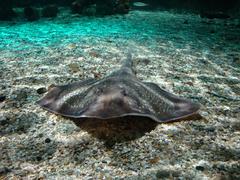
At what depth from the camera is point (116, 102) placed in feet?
9.34

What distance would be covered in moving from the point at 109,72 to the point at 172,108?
6.64 feet

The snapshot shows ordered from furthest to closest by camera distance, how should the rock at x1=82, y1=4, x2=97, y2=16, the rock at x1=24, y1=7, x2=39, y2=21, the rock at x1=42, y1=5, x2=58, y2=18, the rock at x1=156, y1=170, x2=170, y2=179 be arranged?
the rock at x1=82, y1=4, x2=97, y2=16
the rock at x1=42, y1=5, x2=58, y2=18
the rock at x1=24, y1=7, x2=39, y2=21
the rock at x1=156, y1=170, x2=170, y2=179

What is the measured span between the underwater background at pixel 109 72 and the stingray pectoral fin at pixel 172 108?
230 mm

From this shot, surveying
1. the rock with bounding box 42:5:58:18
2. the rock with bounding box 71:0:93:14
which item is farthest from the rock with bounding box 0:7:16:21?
the rock with bounding box 71:0:93:14

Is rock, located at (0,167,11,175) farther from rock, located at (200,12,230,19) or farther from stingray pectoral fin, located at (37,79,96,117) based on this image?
rock, located at (200,12,230,19)

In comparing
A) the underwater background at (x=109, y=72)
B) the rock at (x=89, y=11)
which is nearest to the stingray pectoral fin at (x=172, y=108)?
the underwater background at (x=109, y=72)

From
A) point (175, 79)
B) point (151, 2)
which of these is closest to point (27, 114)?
point (175, 79)

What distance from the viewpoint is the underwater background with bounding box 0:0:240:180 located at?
279cm

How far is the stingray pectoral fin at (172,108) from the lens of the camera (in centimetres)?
315

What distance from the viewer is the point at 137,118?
347 centimetres

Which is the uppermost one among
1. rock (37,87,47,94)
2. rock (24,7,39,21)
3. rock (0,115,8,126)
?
rock (24,7,39,21)

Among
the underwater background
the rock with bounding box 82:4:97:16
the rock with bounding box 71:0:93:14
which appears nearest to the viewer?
the underwater background

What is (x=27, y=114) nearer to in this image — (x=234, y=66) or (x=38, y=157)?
(x=38, y=157)

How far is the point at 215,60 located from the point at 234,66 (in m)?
0.43
